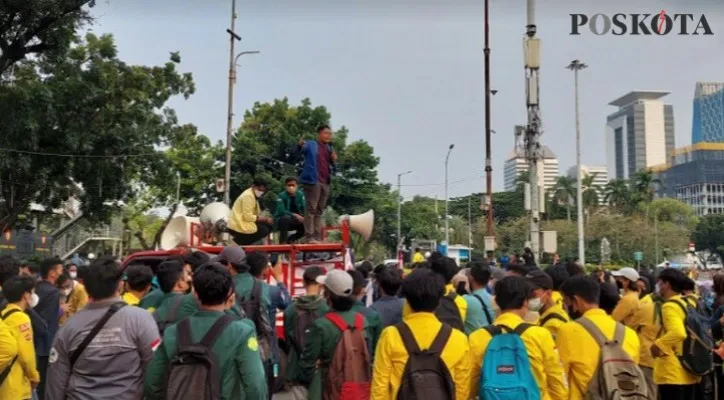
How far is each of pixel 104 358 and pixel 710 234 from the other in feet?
308

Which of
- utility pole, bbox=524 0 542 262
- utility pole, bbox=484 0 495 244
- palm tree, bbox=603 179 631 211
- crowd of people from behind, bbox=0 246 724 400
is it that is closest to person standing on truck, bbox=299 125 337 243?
crowd of people from behind, bbox=0 246 724 400

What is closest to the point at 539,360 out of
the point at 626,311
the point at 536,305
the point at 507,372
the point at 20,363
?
the point at 507,372

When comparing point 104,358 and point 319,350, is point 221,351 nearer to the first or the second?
point 104,358

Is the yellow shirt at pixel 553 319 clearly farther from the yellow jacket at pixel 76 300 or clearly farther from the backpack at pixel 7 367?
the yellow jacket at pixel 76 300

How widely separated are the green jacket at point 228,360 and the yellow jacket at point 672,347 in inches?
138

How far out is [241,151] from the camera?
33.4 metres

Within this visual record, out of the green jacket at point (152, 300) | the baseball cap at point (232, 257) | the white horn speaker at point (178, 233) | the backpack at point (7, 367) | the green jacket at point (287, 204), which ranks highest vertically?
the green jacket at point (287, 204)

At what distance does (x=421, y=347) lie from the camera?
3.60m

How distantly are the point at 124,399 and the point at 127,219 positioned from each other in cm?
3652

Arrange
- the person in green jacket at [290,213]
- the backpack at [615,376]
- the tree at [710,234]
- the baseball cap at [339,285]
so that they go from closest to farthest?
the backpack at [615,376], the baseball cap at [339,285], the person in green jacket at [290,213], the tree at [710,234]

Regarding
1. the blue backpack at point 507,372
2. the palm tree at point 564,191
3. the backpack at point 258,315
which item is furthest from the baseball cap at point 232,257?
the palm tree at point 564,191

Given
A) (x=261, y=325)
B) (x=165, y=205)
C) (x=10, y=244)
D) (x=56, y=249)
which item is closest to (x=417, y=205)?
(x=165, y=205)

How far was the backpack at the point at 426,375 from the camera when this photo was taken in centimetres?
352

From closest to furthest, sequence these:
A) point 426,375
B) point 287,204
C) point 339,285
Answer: point 426,375, point 339,285, point 287,204
